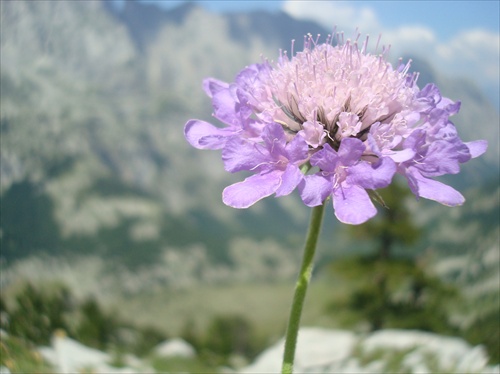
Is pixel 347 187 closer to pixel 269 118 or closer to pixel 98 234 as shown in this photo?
pixel 269 118

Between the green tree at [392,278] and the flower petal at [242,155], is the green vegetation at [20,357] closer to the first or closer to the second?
the flower petal at [242,155]

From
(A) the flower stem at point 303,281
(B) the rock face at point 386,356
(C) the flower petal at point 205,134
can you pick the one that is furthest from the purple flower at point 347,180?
(B) the rock face at point 386,356

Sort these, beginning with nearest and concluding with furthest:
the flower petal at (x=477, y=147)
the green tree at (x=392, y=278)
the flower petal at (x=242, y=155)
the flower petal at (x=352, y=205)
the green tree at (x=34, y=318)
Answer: the flower petal at (x=352, y=205)
the flower petal at (x=242, y=155)
the flower petal at (x=477, y=147)
the green tree at (x=34, y=318)
the green tree at (x=392, y=278)

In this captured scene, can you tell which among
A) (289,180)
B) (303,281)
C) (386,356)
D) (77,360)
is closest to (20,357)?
(77,360)

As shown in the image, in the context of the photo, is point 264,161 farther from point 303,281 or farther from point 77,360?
point 77,360

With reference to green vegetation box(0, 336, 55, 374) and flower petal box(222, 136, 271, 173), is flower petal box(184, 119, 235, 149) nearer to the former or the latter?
flower petal box(222, 136, 271, 173)

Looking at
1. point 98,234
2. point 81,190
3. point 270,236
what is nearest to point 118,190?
point 81,190

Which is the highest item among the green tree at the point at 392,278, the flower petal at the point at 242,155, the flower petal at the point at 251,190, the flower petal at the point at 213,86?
the green tree at the point at 392,278
